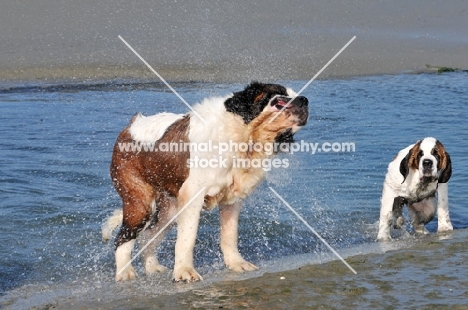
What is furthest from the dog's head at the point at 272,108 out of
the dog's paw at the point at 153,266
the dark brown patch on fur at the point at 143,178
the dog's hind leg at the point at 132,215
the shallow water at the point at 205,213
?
the dog's paw at the point at 153,266

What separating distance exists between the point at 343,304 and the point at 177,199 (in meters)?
1.82

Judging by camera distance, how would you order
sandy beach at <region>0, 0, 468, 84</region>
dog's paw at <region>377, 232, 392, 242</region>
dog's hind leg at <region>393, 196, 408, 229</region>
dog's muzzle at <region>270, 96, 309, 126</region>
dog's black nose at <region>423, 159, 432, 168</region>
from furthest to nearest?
sandy beach at <region>0, 0, 468, 84</region>
dog's hind leg at <region>393, 196, 408, 229</region>
dog's black nose at <region>423, 159, 432, 168</region>
dog's paw at <region>377, 232, 392, 242</region>
dog's muzzle at <region>270, 96, 309, 126</region>

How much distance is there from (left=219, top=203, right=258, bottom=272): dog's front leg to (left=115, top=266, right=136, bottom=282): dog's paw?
72cm

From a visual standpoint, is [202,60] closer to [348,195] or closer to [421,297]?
[348,195]

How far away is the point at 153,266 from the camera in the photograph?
7.27 m

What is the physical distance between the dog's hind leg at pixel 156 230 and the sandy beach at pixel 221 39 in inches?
398

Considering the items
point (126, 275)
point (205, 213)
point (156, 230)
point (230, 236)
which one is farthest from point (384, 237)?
point (126, 275)

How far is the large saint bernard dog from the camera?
6.60 metres

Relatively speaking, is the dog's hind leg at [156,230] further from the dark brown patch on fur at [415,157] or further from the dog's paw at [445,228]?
the dog's paw at [445,228]

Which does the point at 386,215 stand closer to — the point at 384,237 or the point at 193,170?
the point at 384,237

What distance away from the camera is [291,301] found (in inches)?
225

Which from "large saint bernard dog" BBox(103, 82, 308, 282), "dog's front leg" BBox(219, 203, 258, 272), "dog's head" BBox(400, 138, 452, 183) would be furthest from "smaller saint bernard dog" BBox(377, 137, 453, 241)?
"large saint bernard dog" BBox(103, 82, 308, 282)

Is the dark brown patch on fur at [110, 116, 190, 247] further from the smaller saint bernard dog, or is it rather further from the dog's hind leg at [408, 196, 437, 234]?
the dog's hind leg at [408, 196, 437, 234]

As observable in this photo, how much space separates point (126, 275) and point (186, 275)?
2.04ft
